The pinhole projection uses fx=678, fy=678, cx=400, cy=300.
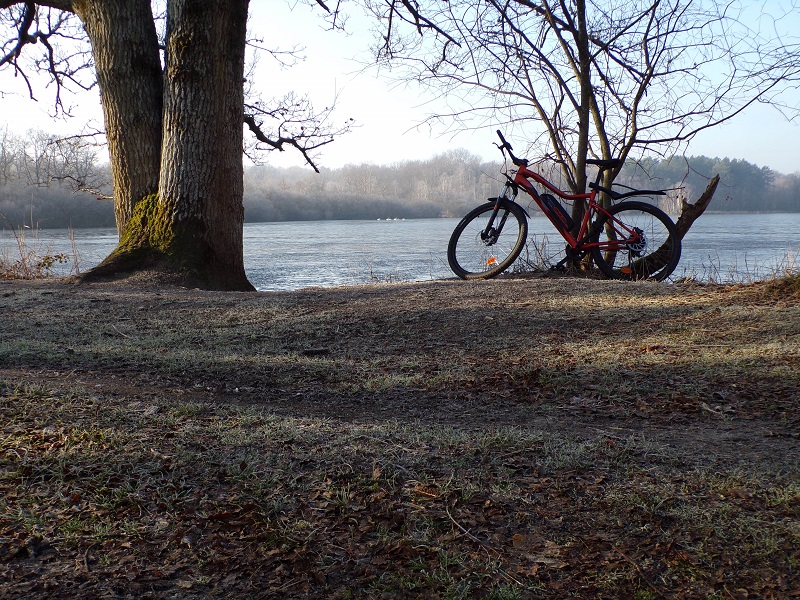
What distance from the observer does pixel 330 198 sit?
164 ft

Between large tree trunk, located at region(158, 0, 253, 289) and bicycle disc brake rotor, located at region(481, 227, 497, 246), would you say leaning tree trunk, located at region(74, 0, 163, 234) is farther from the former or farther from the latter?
bicycle disc brake rotor, located at region(481, 227, 497, 246)

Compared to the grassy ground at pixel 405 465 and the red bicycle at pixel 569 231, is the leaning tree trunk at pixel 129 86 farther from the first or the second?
the red bicycle at pixel 569 231

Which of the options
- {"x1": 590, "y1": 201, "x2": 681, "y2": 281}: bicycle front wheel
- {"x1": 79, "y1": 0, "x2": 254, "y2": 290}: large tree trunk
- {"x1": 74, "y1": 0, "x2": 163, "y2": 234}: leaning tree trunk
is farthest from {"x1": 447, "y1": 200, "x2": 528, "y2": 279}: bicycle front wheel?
{"x1": 74, "y1": 0, "x2": 163, "y2": 234}: leaning tree trunk

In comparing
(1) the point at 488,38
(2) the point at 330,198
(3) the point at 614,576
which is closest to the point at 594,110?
(1) the point at 488,38

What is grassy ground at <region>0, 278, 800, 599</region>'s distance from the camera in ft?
5.98

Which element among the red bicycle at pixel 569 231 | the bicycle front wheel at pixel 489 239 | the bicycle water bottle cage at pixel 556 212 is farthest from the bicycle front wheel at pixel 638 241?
the bicycle front wheel at pixel 489 239

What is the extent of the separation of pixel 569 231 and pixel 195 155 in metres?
4.18

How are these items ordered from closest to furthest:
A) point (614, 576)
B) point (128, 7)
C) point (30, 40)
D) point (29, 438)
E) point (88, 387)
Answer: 1. point (614, 576)
2. point (29, 438)
3. point (88, 387)
4. point (128, 7)
5. point (30, 40)

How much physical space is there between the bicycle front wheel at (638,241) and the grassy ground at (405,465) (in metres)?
3.09

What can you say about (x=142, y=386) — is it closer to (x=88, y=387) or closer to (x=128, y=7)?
(x=88, y=387)

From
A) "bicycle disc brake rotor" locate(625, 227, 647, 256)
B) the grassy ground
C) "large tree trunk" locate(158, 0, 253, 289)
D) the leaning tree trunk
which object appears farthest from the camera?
"bicycle disc brake rotor" locate(625, 227, 647, 256)

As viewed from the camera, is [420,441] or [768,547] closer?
[768,547]

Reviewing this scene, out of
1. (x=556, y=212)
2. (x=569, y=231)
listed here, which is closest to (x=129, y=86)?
(x=556, y=212)

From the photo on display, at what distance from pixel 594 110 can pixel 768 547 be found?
811 cm
